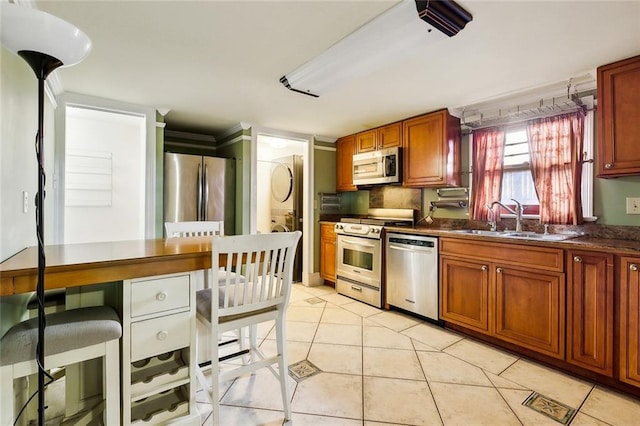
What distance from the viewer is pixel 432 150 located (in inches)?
125

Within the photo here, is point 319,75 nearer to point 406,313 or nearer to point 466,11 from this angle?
point 466,11

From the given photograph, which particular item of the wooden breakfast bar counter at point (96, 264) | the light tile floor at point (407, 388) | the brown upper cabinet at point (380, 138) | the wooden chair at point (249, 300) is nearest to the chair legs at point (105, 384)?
the wooden breakfast bar counter at point (96, 264)

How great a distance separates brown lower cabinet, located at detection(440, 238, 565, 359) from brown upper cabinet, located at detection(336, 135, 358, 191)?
6.08 feet

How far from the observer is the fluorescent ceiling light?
1.47 m

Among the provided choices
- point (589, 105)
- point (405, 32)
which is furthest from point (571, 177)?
point (405, 32)

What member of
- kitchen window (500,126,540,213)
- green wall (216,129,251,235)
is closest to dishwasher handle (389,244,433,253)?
kitchen window (500,126,540,213)

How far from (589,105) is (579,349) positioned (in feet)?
6.23

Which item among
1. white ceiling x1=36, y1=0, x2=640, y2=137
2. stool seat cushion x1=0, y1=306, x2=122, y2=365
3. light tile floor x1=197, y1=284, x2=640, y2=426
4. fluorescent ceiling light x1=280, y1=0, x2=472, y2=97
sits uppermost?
white ceiling x1=36, y1=0, x2=640, y2=137

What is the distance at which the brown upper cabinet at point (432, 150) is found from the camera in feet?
10.1

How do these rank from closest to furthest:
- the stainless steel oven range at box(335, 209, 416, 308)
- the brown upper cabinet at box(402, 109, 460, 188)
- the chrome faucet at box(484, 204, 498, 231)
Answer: the chrome faucet at box(484, 204, 498, 231), the brown upper cabinet at box(402, 109, 460, 188), the stainless steel oven range at box(335, 209, 416, 308)

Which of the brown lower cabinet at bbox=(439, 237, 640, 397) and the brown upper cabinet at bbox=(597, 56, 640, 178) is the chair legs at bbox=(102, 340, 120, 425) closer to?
the brown lower cabinet at bbox=(439, 237, 640, 397)

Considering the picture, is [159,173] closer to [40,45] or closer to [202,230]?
[202,230]

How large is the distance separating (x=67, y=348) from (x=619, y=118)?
11.3 feet

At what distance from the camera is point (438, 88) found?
255 cm
